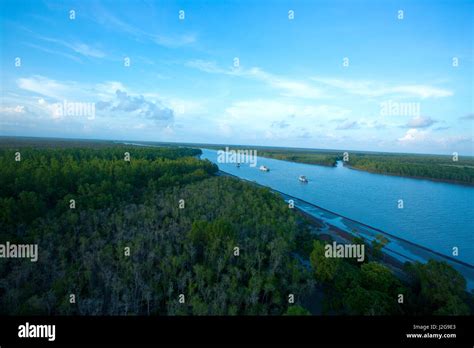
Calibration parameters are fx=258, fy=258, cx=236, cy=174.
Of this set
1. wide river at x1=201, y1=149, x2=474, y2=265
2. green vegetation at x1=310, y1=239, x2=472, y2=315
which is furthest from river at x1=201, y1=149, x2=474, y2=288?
green vegetation at x1=310, y1=239, x2=472, y2=315

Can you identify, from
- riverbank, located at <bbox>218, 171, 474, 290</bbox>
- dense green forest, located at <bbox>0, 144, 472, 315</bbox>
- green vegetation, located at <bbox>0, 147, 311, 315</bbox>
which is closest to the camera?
dense green forest, located at <bbox>0, 144, 472, 315</bbox>

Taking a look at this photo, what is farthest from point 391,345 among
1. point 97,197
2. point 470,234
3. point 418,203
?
point 418,203

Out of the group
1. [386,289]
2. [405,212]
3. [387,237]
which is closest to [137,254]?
[386,289]

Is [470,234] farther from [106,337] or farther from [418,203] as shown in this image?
[106,337]

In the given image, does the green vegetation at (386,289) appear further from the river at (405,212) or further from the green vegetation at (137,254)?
the river at (405,212)

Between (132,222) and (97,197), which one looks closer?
(132,222)

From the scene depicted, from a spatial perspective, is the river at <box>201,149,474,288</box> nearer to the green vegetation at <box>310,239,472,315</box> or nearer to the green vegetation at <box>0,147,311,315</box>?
the green vegetation at <box>310,239,472,315</box>
